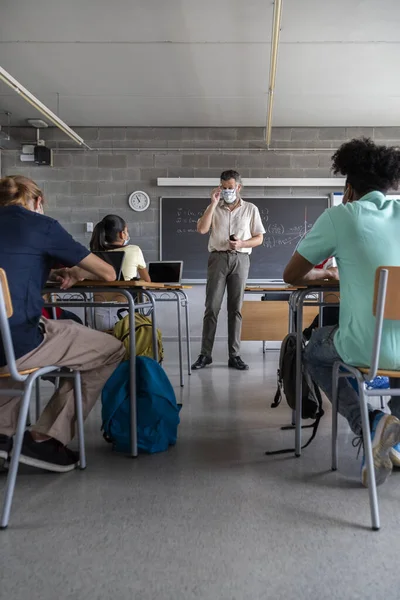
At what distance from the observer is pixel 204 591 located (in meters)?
1.09

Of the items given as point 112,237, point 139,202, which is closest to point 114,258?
point 112,237

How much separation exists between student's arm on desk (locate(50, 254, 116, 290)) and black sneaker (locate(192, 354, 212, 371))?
247cm

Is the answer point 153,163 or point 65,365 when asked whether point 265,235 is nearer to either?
point 153,163

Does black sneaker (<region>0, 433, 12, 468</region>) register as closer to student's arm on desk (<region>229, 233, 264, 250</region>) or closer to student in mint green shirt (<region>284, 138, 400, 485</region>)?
student in mint green shirt (<region>284, 138, 400, 485</region>)

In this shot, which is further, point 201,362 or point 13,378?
point 201,362

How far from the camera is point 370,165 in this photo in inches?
70.8

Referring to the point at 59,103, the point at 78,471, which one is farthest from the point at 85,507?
the point at 59,103

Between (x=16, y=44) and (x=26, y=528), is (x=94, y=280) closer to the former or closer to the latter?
(x=26, y=528)

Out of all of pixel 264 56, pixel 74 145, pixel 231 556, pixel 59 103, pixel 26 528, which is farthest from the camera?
pixel 74 145

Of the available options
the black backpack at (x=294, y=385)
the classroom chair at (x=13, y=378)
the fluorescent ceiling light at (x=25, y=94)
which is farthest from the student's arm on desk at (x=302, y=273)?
the fluorescent ceiling light at (x=25, y=94)

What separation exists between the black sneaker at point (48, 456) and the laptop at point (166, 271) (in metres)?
2.83

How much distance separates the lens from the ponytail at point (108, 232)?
11.5 ft

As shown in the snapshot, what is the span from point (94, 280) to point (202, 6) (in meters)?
3.06

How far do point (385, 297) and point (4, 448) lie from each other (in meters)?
1.29
